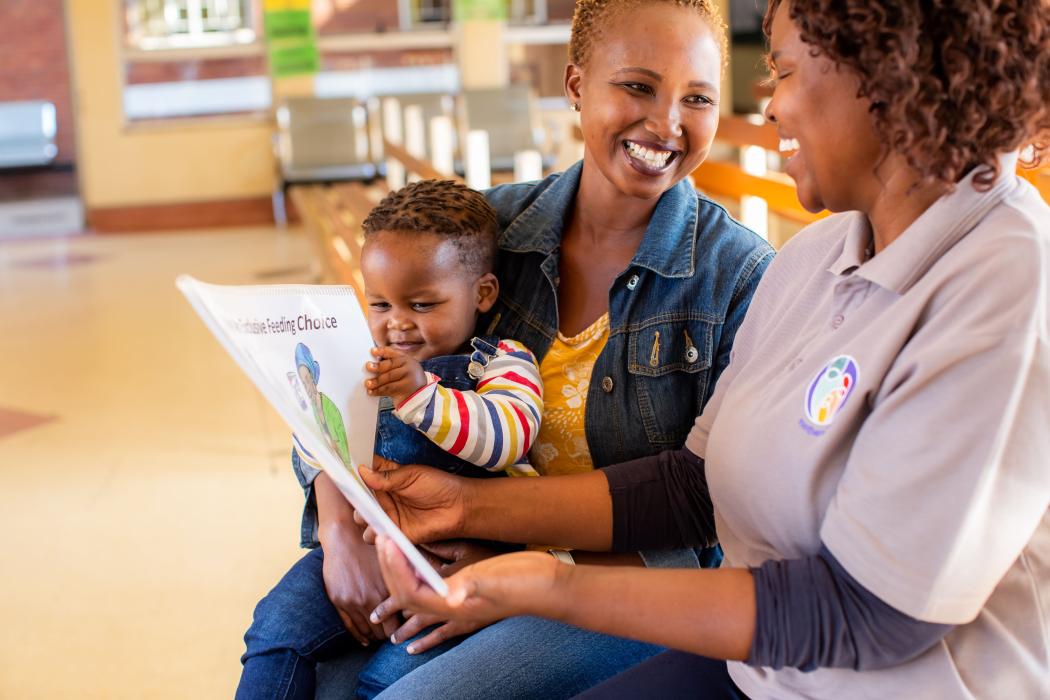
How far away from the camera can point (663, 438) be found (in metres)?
1.61

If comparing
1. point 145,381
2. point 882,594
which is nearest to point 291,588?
point 882,594

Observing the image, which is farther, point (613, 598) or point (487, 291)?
point (487, 291)

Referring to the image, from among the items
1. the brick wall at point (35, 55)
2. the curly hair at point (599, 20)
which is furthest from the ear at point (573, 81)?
the brick wall at point (35, 55)

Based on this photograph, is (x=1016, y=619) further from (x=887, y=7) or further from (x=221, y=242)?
(x=221, y=242)

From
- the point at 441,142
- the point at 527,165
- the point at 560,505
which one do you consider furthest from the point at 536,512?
the point at 441,142

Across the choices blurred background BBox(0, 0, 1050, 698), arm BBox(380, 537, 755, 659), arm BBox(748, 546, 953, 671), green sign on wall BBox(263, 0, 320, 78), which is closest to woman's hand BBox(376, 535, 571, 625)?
arm BBox(380, 537, 755, 659)

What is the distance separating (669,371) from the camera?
161cm

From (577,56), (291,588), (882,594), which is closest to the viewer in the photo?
(882,594)

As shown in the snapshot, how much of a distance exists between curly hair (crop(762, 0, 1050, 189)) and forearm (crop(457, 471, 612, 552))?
64cm

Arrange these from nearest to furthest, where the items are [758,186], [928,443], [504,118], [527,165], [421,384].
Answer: [928,443], [421,384], [758,186], [527,165], [504,118]

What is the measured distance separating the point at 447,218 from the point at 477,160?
2313 millimetres

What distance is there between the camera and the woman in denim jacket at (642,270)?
1602 mm

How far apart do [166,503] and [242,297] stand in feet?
8.36

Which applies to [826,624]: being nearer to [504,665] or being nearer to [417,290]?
[504,665]
